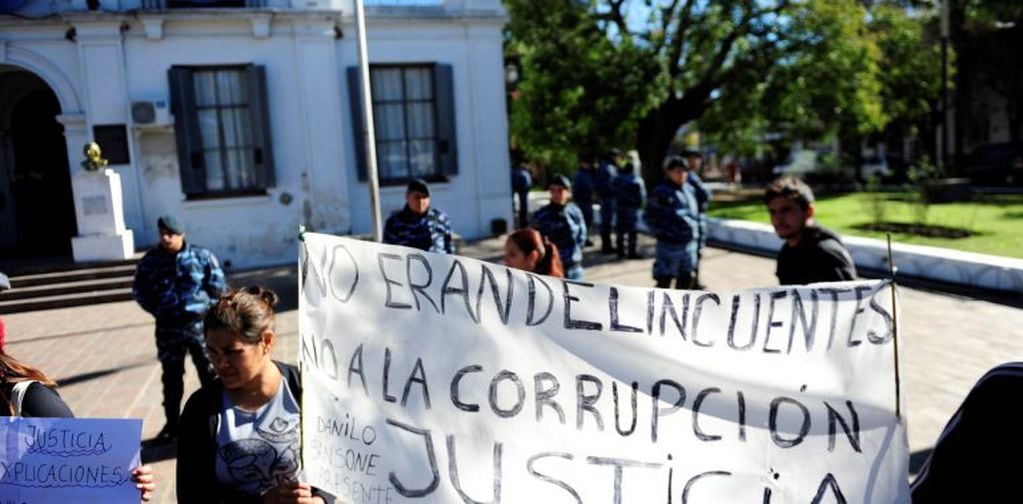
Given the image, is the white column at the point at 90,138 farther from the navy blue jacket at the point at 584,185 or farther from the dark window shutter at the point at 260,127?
the navy blue jacket at the point at 584,185

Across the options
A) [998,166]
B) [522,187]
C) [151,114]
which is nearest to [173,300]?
[151,114]

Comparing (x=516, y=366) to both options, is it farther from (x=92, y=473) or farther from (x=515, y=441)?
(x=92, y=473)

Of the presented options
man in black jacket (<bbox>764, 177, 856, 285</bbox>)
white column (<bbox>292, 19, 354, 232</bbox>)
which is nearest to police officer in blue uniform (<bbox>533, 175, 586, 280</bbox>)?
man in black jacket (<bbox>764, 177, 856, 285</bbox>)

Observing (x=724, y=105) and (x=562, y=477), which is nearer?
(x=562, y=477)

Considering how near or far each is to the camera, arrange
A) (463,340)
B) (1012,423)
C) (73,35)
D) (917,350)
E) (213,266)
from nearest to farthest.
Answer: (1012,423) < (463,340) < (213,266) < (917,350) < (73,35)

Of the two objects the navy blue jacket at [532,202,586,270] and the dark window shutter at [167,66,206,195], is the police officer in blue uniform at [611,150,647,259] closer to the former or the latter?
the navy blue jacket at [532,202,586,270]

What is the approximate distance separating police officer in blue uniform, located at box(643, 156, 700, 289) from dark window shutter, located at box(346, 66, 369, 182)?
24.6 ft

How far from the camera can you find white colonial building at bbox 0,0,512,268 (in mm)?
13023

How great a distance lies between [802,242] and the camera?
4.34m

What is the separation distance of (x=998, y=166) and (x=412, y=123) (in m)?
21.4

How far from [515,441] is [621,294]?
622 mm

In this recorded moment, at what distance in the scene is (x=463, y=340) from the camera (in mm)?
2777

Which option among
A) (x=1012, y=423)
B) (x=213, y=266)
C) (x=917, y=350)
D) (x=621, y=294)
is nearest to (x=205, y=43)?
(x=213, y=266)

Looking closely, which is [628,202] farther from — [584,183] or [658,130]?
[658,130]
